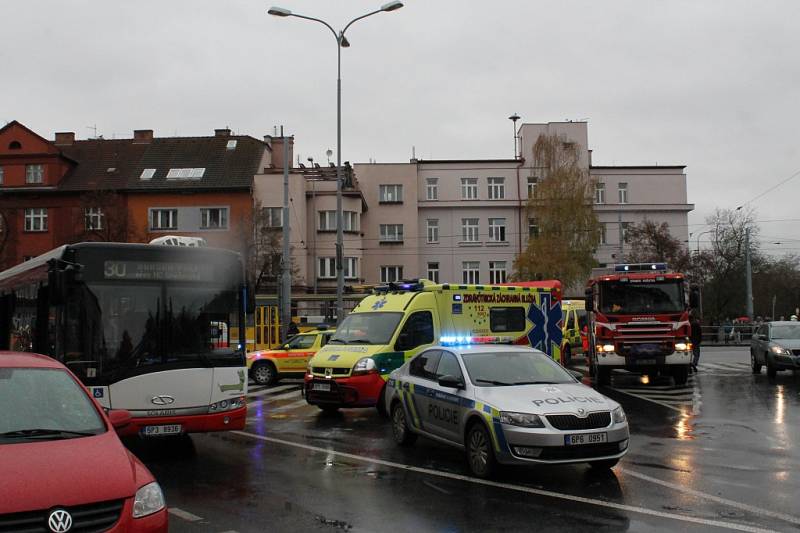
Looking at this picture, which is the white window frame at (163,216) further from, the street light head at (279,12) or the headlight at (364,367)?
the headlight at (364,367)

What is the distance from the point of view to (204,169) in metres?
50.6

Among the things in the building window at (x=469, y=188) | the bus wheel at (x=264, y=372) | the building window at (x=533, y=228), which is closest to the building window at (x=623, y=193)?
the building window at (x=533, y=228)

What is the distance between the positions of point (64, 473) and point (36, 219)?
165 ft

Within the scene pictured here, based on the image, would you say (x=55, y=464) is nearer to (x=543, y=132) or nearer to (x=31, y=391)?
(x=31, y=391)

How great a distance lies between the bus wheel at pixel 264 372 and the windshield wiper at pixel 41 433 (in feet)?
54.0

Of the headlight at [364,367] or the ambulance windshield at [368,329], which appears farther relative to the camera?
the ambulance windshield at [368,329]

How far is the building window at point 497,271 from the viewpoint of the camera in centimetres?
5559

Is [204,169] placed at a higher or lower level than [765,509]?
higher

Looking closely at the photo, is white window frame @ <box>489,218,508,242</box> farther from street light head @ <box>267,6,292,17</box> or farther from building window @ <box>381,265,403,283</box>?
street light head @ <box>267,6,292,17</box>

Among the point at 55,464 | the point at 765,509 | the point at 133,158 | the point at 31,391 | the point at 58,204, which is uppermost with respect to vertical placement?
the point at 133,158

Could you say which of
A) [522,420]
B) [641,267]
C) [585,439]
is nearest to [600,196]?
[641,267]

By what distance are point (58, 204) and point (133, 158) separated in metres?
5.99

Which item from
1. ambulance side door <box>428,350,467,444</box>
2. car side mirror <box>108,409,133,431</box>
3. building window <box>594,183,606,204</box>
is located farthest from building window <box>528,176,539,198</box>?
car side mirror <box>108,409,133,431</box>

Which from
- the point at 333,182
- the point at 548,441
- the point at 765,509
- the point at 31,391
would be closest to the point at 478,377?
the point at 548,441
